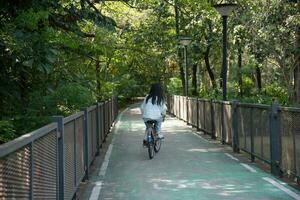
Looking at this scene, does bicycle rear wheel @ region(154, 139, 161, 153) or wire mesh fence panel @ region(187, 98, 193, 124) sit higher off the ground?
wire mesh fence panel @ region(187, 98, 193, 124)

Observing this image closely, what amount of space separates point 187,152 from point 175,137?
4853 mm

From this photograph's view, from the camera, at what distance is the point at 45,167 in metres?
5.62

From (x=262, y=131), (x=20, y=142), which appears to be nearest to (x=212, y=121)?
(x=262, y=131)

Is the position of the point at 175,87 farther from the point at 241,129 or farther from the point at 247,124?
the point at 247,124

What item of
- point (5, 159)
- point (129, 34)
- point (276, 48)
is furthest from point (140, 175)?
point (129, 34)

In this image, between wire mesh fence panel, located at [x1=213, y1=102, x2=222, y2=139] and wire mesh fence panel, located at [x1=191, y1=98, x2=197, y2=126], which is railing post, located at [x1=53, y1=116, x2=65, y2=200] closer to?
wire mesh fence panel, located at [x1=213, y1=102, x2=222, y2=139]

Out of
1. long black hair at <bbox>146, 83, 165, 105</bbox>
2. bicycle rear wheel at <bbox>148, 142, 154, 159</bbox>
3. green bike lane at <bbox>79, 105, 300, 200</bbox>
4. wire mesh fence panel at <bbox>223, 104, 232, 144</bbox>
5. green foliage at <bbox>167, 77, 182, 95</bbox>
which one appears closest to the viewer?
green bike lane at <bbox>79, 105, 300, 200</bbox>

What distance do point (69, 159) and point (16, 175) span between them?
369 centimetres

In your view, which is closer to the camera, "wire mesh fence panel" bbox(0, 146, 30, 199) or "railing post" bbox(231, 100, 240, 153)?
"wire mesh fence panel" bbox(0, 146, 30, 199)

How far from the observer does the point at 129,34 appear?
1336 inches

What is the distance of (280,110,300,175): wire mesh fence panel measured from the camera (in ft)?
29.7

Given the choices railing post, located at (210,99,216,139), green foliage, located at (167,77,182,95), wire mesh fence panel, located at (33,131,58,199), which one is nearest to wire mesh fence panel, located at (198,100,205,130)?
railing post, located at (210,99,216,139)

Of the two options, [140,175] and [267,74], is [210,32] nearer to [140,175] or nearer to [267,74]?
[267,74]

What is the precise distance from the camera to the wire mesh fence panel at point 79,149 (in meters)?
8.93
